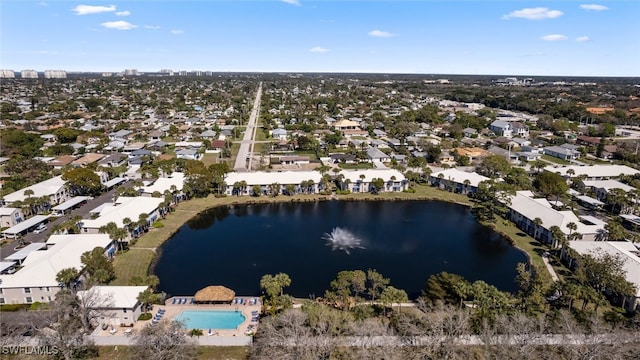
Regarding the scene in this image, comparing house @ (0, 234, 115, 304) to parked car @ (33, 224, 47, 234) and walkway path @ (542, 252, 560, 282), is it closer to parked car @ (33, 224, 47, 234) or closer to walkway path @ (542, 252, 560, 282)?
parked car @ (33, 224, 47, 234)

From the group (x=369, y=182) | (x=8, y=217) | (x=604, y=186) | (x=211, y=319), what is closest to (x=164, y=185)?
(x=8, y=217)

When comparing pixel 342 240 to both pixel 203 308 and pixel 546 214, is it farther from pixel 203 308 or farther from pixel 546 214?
pixel 546 214

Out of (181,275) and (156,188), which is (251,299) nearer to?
(181,275)

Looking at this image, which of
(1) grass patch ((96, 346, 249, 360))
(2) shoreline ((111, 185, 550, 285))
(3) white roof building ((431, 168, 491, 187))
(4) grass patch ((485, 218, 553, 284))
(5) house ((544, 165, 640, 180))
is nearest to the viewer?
(1) grass patch ((96, 346, 249, 360))

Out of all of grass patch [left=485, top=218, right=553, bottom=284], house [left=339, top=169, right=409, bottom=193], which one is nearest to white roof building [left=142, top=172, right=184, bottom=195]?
house [left=339, top=169, right=409, bottom=193]

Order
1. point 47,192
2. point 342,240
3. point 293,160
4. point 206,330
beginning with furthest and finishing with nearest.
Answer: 1. point 293,160
2. point 47,192
3. point 342,240
4. point 206,330

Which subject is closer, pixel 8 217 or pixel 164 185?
pixel 8 217
